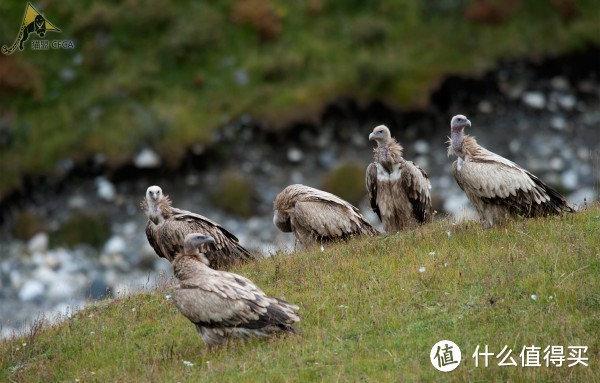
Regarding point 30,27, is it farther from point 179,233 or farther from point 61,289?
point 179,233

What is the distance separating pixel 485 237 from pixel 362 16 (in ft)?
68.2

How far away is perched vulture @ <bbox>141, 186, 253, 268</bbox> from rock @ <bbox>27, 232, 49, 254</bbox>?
11.5 metres

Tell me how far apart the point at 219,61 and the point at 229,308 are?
71.8 ft

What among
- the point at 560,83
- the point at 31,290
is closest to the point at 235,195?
the point at 31,290

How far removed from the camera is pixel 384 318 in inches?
463

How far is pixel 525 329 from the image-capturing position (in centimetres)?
1084

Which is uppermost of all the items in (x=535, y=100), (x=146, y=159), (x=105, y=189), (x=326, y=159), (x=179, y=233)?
(x=535, y=100)

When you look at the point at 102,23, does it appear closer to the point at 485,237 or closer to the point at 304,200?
Answer: the point at 304,200

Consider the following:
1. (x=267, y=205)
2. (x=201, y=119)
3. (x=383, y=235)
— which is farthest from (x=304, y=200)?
(x=201, y=119)

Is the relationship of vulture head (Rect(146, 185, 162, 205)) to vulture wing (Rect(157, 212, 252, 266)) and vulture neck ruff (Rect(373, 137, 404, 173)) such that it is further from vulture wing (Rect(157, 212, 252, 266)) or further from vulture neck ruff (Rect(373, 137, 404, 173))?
vulture neck ruff (Rect(373, 137, 404, 173))

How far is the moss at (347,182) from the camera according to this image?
92.0ft

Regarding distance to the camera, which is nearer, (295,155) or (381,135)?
(381,135)

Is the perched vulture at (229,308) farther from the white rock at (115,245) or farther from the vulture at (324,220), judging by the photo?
the white rock at (115,245)

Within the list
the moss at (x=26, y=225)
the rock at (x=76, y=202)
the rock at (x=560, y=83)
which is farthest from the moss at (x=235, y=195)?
the rock at (x=560, y=83)
